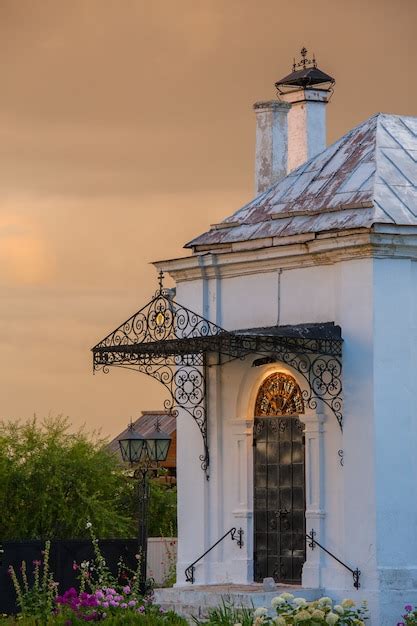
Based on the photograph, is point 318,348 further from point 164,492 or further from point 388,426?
point 164,492

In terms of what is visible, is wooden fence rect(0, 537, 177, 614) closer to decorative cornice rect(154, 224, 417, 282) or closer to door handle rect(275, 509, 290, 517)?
door handle rect(275, 509, 290, 517)

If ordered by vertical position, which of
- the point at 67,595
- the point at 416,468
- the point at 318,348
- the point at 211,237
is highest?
the point at 211,237

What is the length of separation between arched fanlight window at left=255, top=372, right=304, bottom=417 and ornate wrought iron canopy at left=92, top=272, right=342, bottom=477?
0.30 meters

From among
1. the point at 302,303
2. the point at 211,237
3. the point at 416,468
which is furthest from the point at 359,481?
the point at 211,237

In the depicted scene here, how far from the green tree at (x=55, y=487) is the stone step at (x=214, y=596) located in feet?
36.7

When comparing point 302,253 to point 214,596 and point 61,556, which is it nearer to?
point 214,596

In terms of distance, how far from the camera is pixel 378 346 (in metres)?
20.8

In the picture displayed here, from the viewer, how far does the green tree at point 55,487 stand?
33406mm

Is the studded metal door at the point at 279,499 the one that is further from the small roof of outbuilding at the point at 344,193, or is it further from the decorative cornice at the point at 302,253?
the small roof of outbuilding at the point at 344,193

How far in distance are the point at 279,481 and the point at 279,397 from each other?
978 mm

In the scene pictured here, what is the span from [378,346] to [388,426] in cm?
87

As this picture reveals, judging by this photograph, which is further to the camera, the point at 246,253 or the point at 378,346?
the point at 246,253

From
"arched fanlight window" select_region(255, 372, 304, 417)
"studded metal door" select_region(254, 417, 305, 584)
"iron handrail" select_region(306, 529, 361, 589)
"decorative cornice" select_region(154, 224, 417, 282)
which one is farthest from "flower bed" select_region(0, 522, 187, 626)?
Answer: "decorative cornice" select_region(154, 224, 417, 282)

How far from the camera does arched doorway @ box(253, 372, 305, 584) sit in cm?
2186
